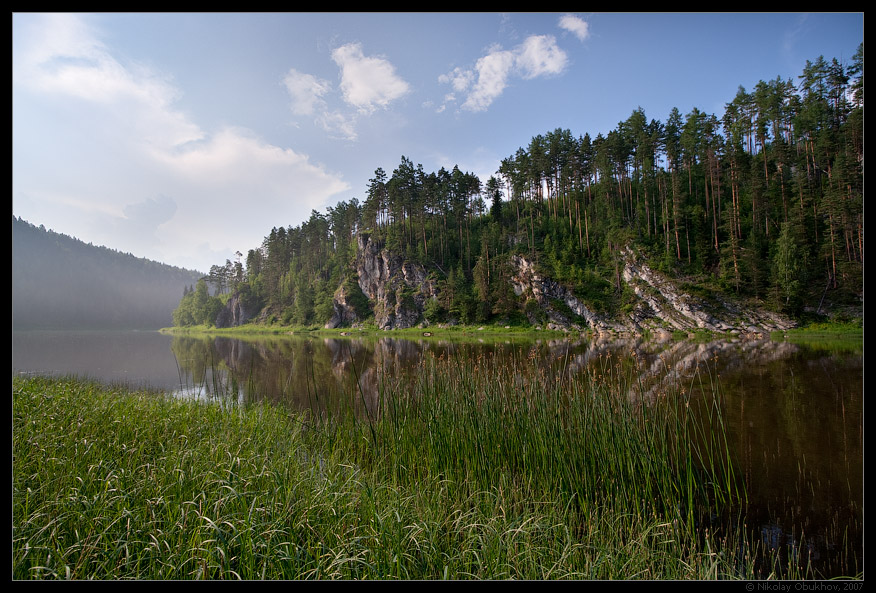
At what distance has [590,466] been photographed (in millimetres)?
4566

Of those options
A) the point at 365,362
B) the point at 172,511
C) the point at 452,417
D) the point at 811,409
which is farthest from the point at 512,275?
the point at 172,511

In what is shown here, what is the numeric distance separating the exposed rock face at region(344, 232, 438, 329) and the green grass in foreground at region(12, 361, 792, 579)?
4346cm

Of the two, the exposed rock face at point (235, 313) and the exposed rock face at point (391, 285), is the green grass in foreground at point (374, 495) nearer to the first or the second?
the exposed rock face at point (391, 285)

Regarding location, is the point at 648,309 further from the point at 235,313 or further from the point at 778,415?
A: the point at 235,313

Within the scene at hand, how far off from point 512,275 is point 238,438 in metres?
44.3

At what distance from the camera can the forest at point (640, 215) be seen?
96.0 feet

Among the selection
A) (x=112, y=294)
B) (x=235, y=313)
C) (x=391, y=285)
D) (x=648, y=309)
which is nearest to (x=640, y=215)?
(x=648, y=309)

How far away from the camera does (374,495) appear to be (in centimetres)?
368

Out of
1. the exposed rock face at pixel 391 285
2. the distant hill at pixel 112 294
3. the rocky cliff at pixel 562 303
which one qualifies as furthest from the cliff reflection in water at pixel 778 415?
the distant hill at pixel 112 294

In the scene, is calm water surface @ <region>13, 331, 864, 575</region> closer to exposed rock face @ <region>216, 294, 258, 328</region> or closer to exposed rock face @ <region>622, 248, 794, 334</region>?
exposed rock face @ <region>622, 248, 794, 334</region>

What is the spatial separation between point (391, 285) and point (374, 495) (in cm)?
5085

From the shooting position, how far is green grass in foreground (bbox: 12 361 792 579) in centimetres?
249
